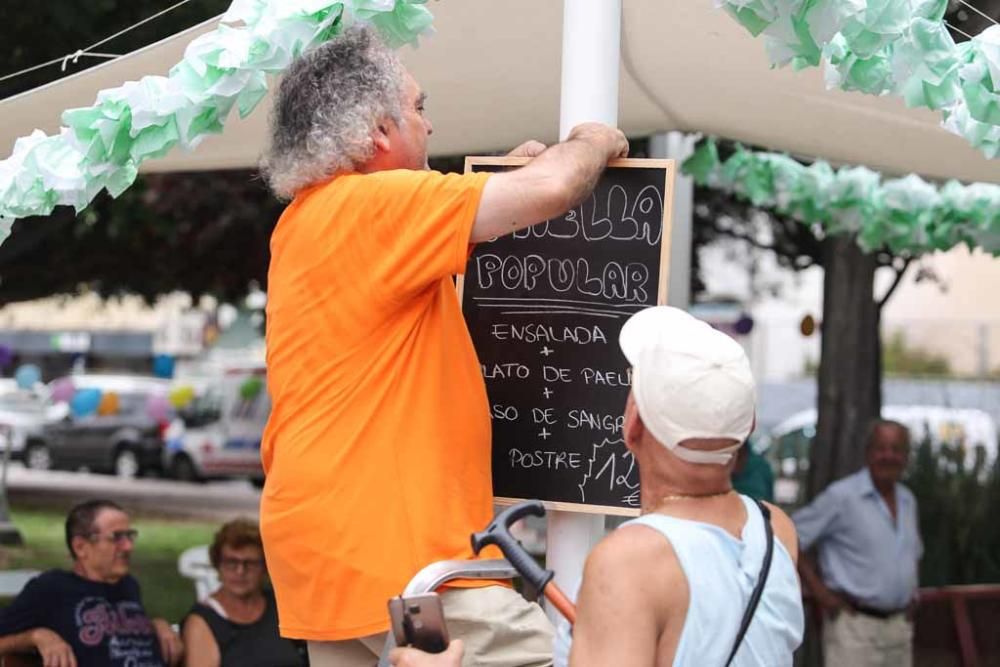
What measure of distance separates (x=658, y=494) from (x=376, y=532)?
63 cm

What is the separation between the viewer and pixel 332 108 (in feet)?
9.38

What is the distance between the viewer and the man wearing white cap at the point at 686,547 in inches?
83.0

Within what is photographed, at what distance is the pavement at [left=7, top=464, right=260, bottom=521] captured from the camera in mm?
17078

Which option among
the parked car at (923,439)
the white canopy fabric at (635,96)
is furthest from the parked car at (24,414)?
the white canopy fabric at (635,96)

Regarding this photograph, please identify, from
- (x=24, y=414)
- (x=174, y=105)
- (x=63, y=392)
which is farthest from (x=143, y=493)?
(x=174, y=105)

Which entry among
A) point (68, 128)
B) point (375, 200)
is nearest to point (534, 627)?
point (375, 200)

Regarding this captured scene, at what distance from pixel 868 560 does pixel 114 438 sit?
52.3 ft

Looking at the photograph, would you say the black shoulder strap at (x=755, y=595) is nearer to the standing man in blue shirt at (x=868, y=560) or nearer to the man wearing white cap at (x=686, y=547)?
the man wearing white cap at (x=686, y=547)

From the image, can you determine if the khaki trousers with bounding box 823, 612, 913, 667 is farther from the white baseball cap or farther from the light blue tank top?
the white baseball cap

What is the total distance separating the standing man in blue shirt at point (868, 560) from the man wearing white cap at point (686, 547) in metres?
4.46

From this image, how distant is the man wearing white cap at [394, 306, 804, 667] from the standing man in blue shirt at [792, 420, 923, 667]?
4.46 metres

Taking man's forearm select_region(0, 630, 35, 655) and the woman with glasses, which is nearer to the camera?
man's forearm select_region(0, 630, 35, 655)

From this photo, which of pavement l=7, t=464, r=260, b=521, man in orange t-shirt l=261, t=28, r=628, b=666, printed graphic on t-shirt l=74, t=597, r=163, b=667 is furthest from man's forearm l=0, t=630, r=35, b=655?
pavement l=7, t=464, r=260, b=521

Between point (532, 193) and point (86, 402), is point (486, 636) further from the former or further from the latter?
point (86, 402)
